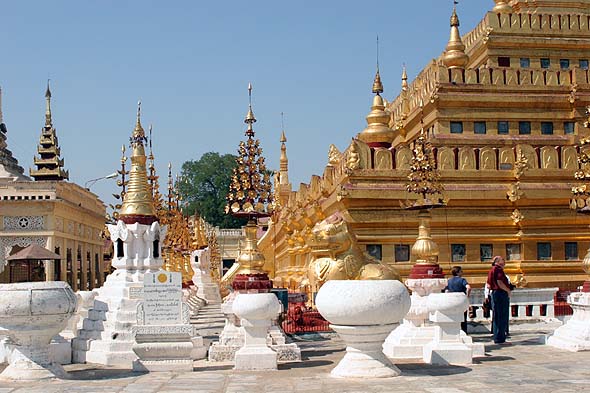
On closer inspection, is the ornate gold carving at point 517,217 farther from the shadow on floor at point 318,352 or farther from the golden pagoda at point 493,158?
the shadow on floor at point 318,352

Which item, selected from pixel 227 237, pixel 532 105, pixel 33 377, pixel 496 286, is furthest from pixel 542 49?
pixel 227 237

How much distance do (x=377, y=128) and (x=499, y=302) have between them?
10549mm

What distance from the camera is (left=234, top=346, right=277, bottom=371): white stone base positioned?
13.3 metres

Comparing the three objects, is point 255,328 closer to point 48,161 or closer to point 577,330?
point 577,330

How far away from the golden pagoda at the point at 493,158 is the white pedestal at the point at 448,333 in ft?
33.6

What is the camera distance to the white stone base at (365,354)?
37.7 feet

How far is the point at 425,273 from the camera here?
621 inches

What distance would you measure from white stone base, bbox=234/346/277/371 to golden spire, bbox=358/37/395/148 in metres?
13.4

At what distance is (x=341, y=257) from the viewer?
16.9m

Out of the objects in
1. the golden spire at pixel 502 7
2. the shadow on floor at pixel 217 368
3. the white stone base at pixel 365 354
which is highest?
the golden spire at pixel 502 7

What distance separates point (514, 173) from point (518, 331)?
22.6 feet

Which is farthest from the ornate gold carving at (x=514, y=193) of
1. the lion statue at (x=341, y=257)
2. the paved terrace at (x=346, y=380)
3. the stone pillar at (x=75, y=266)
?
the stone pillar at (x=75, y=266)

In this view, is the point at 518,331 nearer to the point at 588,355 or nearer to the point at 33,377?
the point at 588,355

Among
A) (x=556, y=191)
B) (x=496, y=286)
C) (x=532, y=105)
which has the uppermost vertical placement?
(x=532, y=105)
